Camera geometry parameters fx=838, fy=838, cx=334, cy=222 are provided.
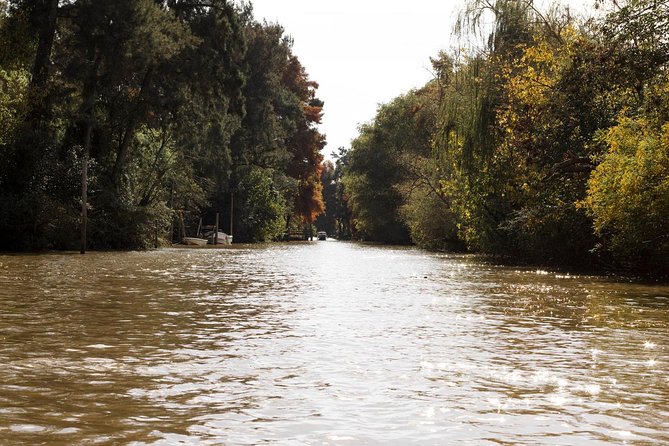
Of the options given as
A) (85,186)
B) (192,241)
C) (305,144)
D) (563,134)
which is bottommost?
(192,241)

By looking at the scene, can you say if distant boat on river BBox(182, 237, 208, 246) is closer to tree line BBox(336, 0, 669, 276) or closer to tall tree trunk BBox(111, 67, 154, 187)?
tall tree trunk BBox(111, 67, 154, 187)

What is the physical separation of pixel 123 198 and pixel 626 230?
2908cm

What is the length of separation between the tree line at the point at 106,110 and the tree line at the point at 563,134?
13666mm

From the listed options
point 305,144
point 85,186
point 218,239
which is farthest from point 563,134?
point 305,144

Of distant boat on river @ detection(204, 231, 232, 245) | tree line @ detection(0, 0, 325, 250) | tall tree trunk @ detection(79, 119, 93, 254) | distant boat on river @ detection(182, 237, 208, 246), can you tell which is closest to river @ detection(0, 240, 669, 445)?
tall tree trunk @ detection(79, 119, 93, 254)

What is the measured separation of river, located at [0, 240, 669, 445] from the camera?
245 inches

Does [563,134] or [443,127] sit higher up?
[443,127]

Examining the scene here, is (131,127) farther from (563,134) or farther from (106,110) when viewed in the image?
(563,134)

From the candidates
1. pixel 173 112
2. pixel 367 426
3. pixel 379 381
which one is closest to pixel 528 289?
pixel 379 381

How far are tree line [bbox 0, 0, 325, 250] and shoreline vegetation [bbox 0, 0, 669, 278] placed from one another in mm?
101

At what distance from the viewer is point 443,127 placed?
37969 millimetres

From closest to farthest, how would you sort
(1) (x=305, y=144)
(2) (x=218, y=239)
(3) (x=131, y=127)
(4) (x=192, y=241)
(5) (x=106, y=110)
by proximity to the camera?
(5) (x=106, y=110) < (3) (x=131, y=127) < (4) (x=192, y=241) < (2) (x=218, y=239) < (1) (x=305, y=144)

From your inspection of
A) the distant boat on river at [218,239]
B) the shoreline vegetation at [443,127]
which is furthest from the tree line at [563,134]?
the distant boat on river at [218,239]

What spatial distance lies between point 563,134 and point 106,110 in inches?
1028
